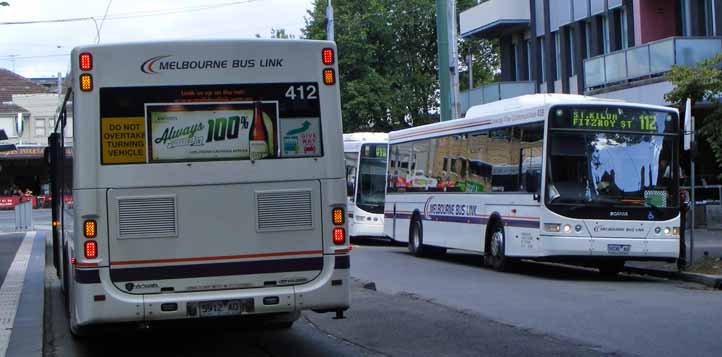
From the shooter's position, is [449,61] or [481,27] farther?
[481,27]

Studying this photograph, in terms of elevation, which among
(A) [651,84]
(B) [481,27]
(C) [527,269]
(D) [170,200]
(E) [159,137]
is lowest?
(C) [527,269]

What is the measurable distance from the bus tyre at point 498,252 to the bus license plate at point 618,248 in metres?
2.32

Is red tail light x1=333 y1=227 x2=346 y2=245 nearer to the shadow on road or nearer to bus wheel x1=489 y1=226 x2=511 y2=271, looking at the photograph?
the shadow on road

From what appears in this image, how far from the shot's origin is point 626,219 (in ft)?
57.2

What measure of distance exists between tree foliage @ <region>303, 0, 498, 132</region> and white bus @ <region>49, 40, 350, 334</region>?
141ft

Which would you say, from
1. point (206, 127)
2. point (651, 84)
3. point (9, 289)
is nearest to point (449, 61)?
point (651, 84)

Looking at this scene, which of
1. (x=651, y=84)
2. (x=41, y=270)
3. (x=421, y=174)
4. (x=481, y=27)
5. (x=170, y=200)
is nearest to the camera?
(x=170, y=200)

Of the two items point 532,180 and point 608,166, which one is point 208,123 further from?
point 608,166

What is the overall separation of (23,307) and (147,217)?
5.54m

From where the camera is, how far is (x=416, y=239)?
964 inches

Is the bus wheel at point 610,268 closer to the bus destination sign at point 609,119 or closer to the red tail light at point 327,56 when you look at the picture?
the bus destination sign at point 609,119

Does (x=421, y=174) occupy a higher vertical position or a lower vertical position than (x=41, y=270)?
higher

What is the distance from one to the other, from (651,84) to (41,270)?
17.3 metres

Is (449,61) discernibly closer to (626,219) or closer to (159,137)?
(626,219)
